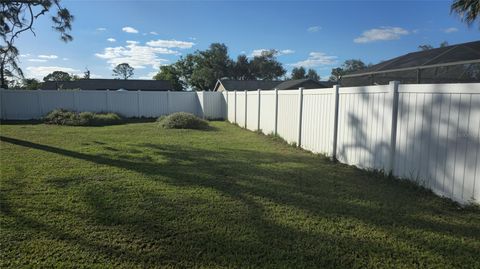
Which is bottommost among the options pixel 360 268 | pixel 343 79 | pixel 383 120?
pixel 360 268

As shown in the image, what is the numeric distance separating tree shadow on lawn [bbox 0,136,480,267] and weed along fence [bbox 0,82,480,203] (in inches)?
12.7

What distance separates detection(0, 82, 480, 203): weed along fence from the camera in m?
4.07

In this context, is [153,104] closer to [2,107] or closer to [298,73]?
[2,107]

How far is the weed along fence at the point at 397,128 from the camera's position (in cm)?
407

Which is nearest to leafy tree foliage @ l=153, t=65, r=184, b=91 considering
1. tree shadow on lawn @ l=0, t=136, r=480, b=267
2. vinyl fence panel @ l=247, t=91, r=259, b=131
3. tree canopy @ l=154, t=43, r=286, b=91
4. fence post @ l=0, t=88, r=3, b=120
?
tree canopy @ l=154, t=43, r=286, b=91

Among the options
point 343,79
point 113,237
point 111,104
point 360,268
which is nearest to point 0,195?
point 113,237

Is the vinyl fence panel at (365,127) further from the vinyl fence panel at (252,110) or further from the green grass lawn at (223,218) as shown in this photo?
the vinyl fence panel at (252,110)

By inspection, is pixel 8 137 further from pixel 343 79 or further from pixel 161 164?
pixel 343 79

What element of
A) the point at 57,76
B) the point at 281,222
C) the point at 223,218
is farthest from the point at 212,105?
the point at 57,76

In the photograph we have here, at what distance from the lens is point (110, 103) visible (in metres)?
20.3

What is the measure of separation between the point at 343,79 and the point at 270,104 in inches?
233

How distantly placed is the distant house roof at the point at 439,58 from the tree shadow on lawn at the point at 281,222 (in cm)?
616

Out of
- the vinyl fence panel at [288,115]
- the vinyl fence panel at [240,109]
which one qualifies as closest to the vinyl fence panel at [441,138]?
the vinyl fence panel at [288,115]

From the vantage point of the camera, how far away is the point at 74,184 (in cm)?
521
